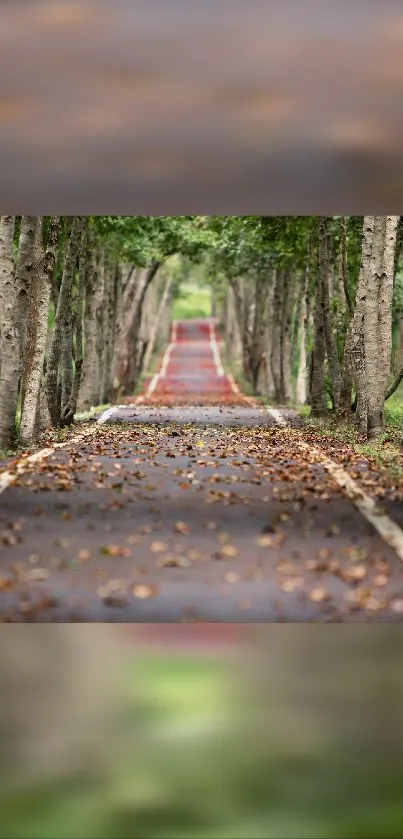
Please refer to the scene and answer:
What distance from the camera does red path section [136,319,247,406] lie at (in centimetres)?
4341

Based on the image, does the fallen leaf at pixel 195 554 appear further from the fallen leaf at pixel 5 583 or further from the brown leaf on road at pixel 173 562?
the fallen leaf at pixel 5 583

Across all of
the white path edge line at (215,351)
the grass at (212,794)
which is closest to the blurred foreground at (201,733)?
the grass at (212,794)

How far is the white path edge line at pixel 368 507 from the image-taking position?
45.7ft

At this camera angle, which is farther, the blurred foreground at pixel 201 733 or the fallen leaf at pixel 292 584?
the fallen leaf at pixel 292 584

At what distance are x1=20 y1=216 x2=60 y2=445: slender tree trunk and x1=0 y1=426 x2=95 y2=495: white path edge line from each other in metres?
0.52

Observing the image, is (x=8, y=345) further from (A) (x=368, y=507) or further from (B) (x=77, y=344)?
(B) (x=77, y=344)

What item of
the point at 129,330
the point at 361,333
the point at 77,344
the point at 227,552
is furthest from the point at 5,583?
the point at 129,330

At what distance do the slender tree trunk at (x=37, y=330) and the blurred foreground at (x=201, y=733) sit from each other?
4.81 m

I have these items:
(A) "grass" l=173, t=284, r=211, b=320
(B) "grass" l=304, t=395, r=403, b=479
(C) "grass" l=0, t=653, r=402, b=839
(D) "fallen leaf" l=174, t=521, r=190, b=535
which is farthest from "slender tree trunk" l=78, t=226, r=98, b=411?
(A) "grass" l=173, t=284, r=211, b=320

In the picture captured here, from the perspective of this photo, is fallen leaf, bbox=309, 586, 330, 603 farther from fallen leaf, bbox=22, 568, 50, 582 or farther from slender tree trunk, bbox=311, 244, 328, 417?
slender tree trunk, bbox=311, 244, 328, 417

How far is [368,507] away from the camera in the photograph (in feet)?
51.0
